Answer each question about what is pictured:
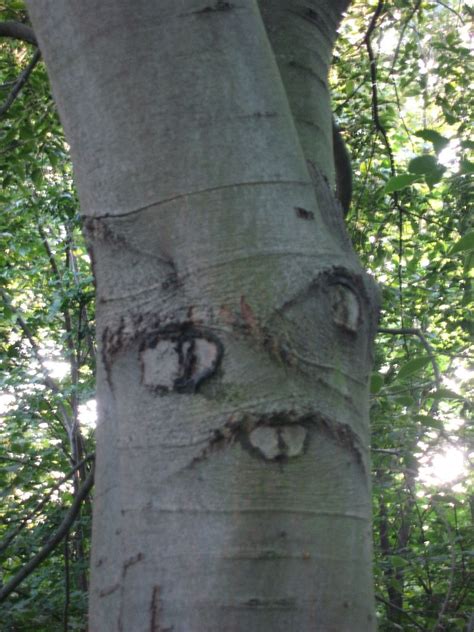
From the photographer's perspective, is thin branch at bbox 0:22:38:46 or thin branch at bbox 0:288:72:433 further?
thin branch at bbox 0:288:72:433

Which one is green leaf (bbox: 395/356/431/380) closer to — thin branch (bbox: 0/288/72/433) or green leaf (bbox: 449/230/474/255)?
green leaf (bbox: 449/230/474/255)

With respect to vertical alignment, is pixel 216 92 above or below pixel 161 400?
above

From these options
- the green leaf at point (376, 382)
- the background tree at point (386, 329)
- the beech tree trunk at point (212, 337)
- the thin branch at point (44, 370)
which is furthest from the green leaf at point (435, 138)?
the thin branch at point (44, 370)

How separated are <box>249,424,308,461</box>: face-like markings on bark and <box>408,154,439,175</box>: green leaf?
54cm

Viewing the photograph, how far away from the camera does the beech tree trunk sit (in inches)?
26.1

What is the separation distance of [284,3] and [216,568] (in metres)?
0.98

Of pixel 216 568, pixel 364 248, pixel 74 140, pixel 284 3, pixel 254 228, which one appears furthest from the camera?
pixel 364 248

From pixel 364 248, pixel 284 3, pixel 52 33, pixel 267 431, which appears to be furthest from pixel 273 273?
pixel 364 248

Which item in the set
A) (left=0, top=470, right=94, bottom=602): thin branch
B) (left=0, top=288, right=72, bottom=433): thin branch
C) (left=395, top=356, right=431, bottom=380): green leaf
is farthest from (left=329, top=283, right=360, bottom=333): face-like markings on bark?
(left=0, top=288, right=72, bottom=433): thin branch

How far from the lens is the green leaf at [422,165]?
1.04 meters

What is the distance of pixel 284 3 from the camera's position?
1.18 meters

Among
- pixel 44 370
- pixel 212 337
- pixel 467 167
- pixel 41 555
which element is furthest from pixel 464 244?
pixel 44 370

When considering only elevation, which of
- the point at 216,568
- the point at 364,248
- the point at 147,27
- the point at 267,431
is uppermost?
the point at 364,248

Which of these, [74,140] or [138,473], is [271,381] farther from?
[74,140]
